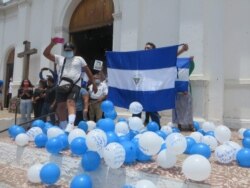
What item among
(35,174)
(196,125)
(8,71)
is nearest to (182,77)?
(196,125)

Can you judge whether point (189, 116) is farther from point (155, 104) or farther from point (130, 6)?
point (130, 6)

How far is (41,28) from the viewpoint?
12.2 m

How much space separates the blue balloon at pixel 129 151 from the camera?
340 cm

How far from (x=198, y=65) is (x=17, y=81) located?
809cm

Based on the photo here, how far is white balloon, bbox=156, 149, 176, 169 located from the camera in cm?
327

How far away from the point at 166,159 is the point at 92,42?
11.9 meters

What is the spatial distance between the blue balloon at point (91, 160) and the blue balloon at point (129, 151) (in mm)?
309

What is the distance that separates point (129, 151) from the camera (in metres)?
3.40

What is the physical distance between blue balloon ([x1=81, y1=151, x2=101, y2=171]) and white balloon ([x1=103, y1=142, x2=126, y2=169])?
27cm

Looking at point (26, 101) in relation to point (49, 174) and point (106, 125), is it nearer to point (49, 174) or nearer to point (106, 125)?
point (106, 125)

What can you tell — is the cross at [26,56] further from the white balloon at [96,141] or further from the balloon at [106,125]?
the white balloon at [96,141]

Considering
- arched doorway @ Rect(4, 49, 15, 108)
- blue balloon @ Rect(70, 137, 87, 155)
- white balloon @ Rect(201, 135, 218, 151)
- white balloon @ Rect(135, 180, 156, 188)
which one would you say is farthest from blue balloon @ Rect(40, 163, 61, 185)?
arched doorway @ Rect(4, 49, 15, 108)

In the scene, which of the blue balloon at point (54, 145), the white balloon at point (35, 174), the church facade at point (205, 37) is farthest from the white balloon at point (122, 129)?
the church facade at point (205, 37)

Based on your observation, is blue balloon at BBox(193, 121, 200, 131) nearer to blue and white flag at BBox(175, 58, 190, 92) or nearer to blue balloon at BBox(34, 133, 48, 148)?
blue and white flag at BBox(175, 58, 190, 92)
